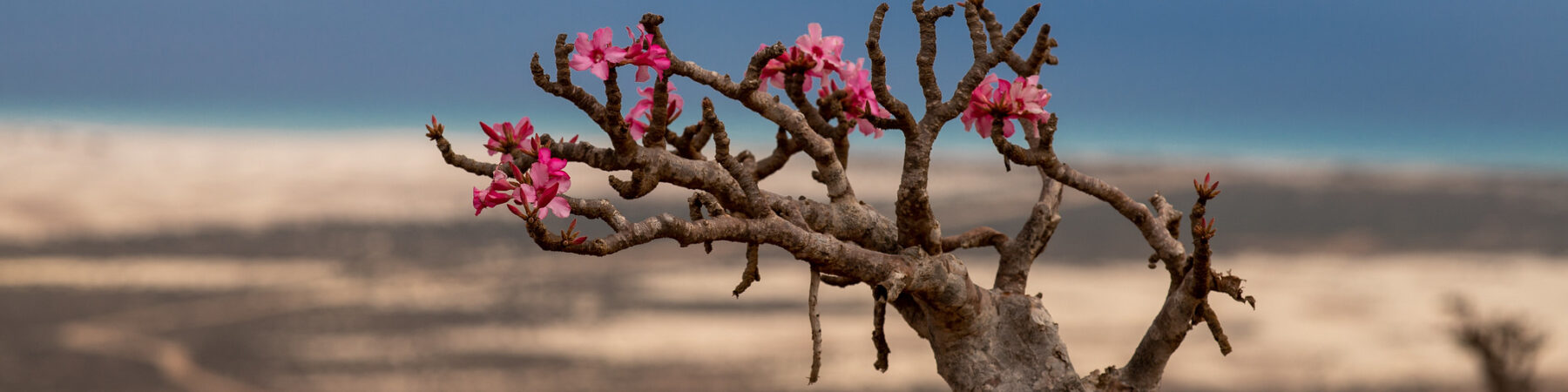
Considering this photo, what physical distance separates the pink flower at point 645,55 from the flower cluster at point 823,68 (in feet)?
1.17

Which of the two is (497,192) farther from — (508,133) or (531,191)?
(508,133)

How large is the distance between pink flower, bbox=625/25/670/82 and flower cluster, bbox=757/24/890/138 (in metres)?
0.36

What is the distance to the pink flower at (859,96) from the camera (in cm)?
491

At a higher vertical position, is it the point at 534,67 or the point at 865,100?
the point at 865,100

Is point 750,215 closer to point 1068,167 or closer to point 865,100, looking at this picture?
point 865,100

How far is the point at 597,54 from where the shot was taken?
167 inches

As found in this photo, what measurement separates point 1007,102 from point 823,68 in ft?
2.41

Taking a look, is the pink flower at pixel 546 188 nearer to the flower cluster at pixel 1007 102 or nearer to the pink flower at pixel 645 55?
the pink flower at pixel 645 55

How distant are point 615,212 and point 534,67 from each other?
69cm

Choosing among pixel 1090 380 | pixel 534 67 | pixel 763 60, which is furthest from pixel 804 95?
pixel 1090 380

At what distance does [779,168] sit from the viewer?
562 cm

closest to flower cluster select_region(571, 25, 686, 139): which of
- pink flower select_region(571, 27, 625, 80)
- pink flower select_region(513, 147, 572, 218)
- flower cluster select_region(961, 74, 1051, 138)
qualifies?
pink flower select_region(571, 27, 625, 80)

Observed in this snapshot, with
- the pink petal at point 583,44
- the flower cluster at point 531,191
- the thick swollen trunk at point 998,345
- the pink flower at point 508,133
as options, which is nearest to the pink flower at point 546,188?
the flower cluster at point 531,191

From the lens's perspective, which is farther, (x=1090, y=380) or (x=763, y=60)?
(x=1090, y=380)
